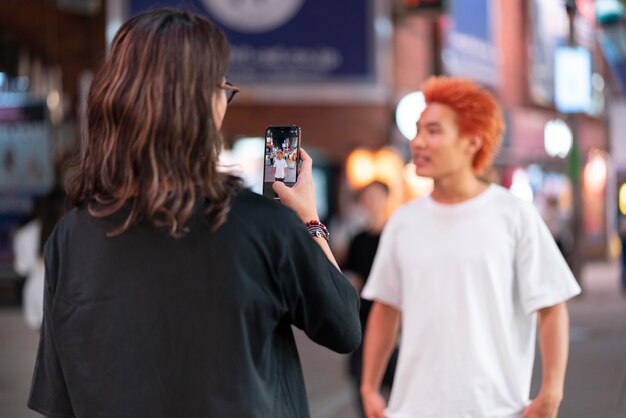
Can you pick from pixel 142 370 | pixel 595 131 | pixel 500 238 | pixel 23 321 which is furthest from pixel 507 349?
pixel 595 131

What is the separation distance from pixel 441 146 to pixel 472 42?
22973 millimetres

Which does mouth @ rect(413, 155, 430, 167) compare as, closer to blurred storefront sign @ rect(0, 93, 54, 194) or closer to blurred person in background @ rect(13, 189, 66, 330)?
blurred person in background @ rect(13, 189, 66, 330)

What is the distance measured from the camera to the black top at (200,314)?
2.08 meters

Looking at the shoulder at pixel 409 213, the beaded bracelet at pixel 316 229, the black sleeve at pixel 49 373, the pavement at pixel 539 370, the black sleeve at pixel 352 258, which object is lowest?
the pavement at pixel 539 370

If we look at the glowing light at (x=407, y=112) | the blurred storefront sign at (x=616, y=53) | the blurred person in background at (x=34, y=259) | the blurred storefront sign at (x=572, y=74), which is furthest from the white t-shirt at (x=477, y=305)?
the blurred storefront sign at (x=616, y=53)

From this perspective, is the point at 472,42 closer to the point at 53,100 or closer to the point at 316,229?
the point at 53,100

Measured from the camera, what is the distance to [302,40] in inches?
709

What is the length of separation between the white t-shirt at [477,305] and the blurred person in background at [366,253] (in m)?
2.27

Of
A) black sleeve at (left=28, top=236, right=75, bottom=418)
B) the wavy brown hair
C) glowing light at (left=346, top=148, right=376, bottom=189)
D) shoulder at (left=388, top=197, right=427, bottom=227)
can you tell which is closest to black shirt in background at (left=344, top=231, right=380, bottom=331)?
shoulder at (left=388, top=197, right=427, bottom=227)

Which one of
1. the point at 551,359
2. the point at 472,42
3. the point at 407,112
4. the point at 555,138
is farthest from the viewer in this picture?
the point at 555,138

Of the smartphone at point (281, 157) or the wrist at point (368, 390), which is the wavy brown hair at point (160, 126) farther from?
the wrist at point (368, 390)

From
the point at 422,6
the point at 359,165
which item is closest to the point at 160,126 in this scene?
the point at 422,6

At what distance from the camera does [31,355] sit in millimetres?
12961

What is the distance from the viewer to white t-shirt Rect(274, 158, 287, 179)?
233 centimetres
